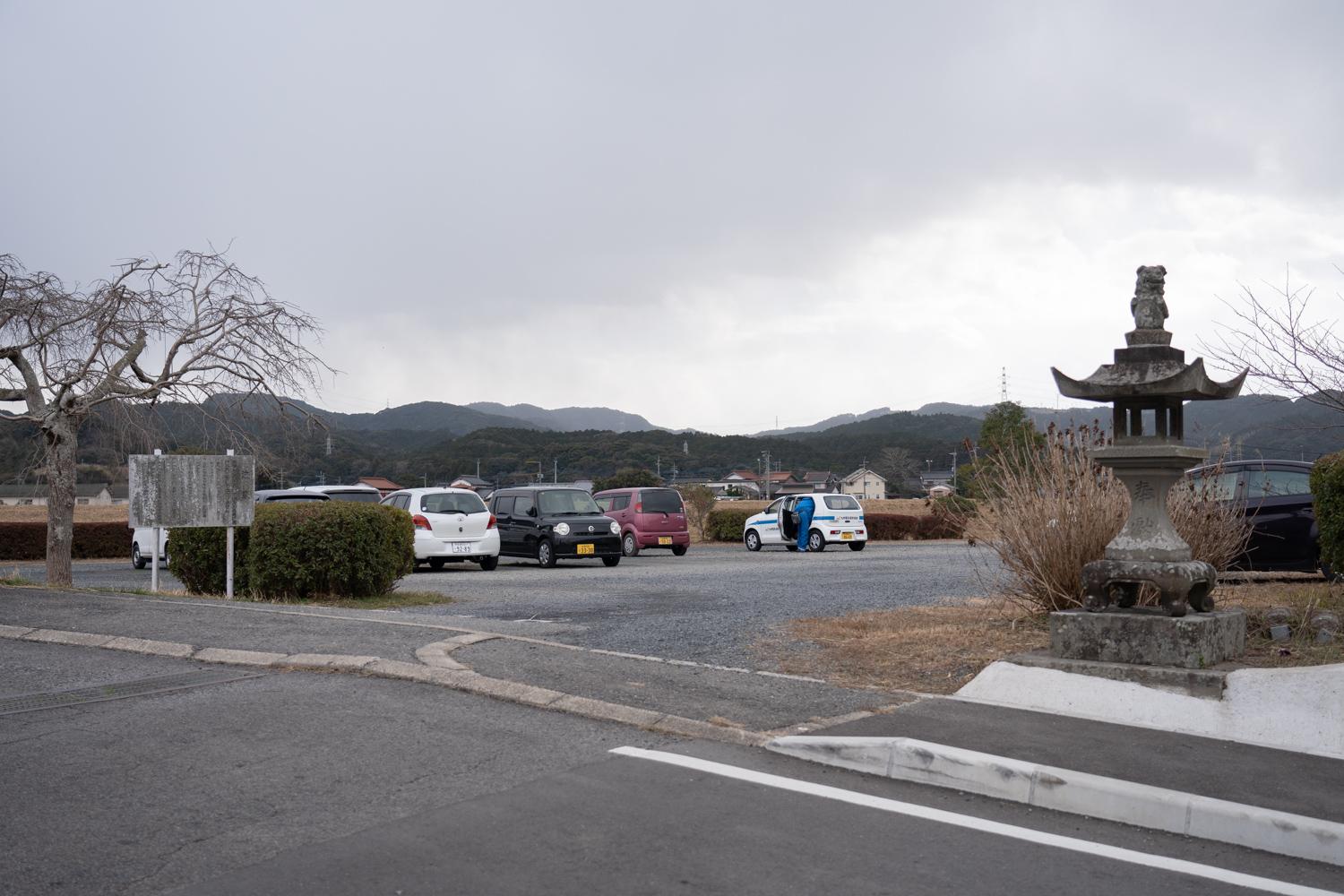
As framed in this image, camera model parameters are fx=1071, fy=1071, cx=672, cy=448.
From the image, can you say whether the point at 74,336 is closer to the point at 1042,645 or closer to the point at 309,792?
the point at 309,792

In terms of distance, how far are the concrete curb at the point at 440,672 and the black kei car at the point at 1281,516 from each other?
974cm

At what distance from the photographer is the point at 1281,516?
13.2m

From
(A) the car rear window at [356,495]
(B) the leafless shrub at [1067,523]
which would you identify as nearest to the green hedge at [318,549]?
(A) the car rear window at [356,495]

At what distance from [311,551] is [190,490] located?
154 centimetres

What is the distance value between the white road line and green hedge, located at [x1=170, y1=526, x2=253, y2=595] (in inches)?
365

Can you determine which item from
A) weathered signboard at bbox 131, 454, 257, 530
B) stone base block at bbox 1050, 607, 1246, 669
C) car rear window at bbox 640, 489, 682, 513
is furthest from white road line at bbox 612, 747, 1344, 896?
car rear window at bbox 640, 489, 682, 513

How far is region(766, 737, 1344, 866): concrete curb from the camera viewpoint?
445 cm

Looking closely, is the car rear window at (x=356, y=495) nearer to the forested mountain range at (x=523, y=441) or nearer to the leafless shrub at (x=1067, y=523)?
the forested mountain range at (x=523, y=441)

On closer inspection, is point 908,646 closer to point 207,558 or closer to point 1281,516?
point 1281,516

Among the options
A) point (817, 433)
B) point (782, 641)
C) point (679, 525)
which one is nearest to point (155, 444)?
point (782, 641)

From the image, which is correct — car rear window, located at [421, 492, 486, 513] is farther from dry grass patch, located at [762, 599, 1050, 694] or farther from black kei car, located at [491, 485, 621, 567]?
dry grass patch, located at [762, 599, 1050, 694]

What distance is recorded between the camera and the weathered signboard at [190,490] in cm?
1246

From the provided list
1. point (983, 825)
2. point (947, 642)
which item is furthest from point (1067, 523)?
point (983, 825)

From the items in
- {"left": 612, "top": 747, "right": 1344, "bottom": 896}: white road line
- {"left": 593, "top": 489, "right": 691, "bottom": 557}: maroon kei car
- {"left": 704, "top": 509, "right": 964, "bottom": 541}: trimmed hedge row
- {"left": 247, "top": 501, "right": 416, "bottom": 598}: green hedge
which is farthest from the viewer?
{"left": 704, "top": 509, "right": 964, "bottom": 541}: trimmed hedge row
